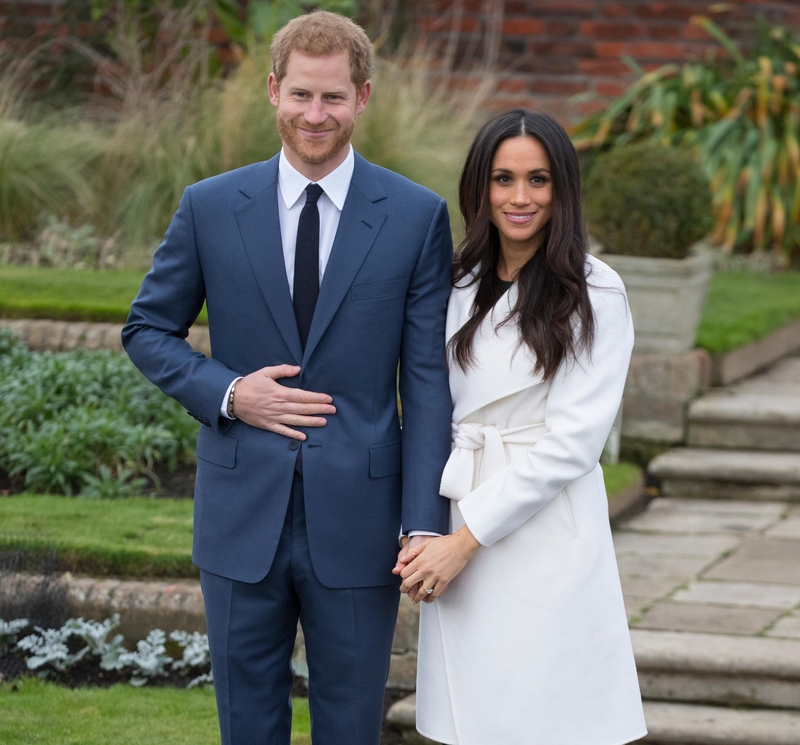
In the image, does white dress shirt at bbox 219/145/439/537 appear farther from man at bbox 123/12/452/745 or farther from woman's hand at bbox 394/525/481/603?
woman's hand at bbox 394/525/481/603

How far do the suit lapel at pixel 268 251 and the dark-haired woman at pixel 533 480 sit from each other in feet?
1.19

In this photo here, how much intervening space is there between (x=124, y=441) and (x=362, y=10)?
5.37 m

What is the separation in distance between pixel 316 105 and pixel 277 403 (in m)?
0.60

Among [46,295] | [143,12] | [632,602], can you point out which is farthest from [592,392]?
[143,12]

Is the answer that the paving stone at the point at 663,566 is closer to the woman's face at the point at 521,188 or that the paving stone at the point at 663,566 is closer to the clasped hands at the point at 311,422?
the clasped hands at the point at 311,422

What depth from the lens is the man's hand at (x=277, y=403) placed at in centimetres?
237

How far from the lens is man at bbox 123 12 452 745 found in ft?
7.86

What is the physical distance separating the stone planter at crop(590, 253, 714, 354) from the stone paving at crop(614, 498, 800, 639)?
0.84 metres

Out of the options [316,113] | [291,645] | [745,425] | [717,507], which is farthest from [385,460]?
[745,425]

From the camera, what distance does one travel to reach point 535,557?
→ 2.45 meters

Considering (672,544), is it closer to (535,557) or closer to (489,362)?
(535,557)

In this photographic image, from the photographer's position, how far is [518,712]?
2.45m

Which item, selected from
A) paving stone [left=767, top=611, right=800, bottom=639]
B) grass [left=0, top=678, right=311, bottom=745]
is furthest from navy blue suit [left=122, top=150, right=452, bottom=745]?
paving stone [left=767, top=611, right=800, bottom=639]

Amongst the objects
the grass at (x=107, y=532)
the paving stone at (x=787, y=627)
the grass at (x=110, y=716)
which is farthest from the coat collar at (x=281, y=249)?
the paving stone at (x=787, y=627)
